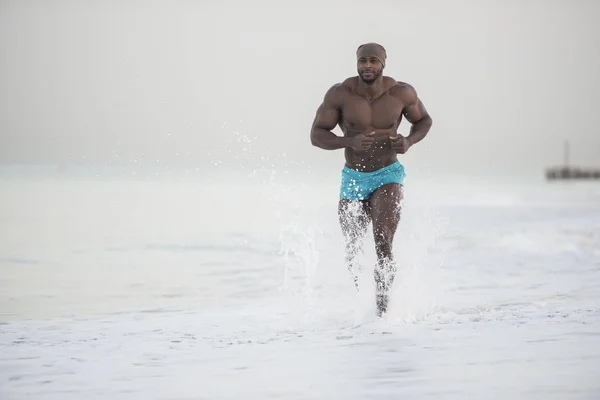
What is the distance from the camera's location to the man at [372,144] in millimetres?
6617

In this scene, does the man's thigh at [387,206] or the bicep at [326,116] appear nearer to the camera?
the man's thigh at [387,206]

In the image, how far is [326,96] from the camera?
6770 millimetres

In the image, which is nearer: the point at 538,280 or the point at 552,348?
the point at 552,348

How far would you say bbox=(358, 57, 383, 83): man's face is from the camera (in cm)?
655

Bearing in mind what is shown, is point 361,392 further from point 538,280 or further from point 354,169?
point 538,280

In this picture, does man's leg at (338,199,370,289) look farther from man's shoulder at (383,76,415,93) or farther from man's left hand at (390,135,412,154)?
man's shoulder at (383,76,415,93)

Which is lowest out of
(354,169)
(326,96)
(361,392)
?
(361,392)

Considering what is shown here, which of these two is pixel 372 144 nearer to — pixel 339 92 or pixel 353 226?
pixel 339 92

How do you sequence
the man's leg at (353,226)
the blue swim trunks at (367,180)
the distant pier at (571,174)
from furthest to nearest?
the distant pier at (571,174)
the man's leg at (353,226)
the blue swim trunks at (367,180)

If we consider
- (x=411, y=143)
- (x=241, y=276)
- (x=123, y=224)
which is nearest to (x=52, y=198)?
(x=123, y=224)

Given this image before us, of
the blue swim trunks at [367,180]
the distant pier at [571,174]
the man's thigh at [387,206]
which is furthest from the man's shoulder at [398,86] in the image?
the distant pier at [571,174]

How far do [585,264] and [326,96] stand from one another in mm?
4901

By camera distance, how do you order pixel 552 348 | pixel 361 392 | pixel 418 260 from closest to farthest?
pixel 361 392
pixel 552 348
pixel 418 260

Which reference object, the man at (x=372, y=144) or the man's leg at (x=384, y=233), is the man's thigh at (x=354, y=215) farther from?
the man's leg at (x=384, y=233)
